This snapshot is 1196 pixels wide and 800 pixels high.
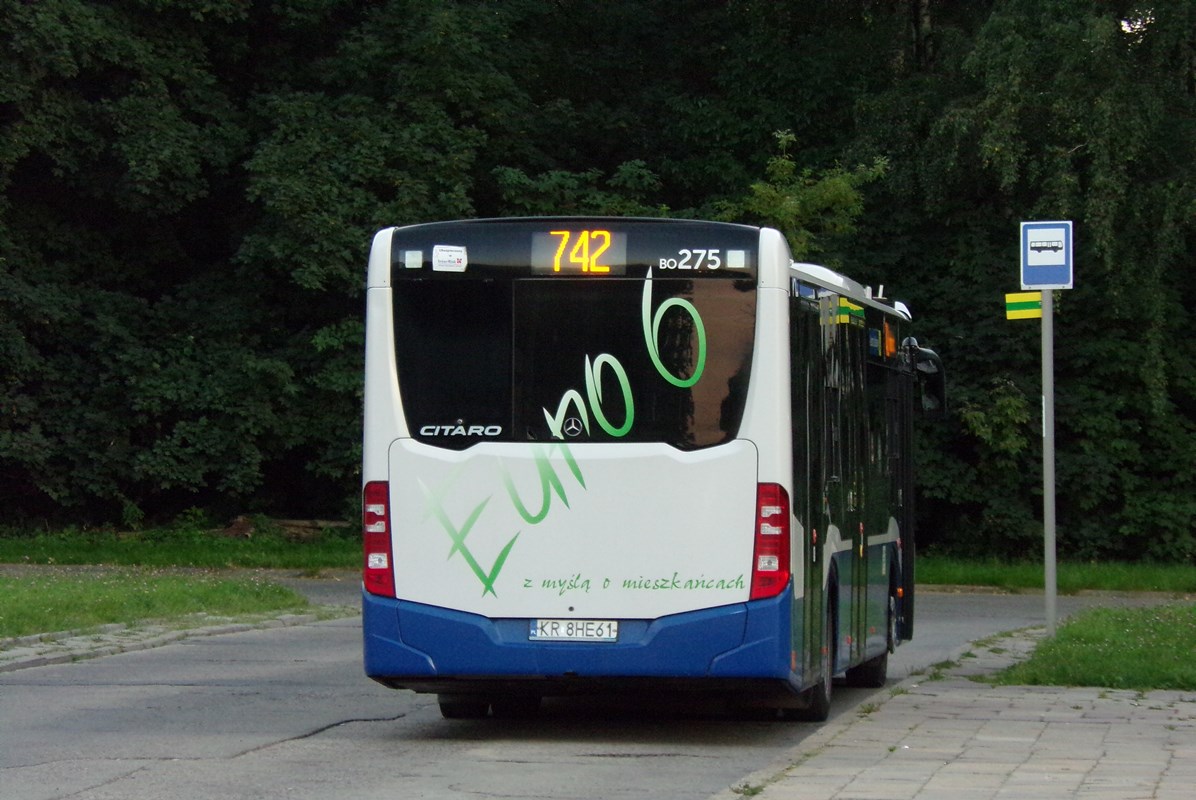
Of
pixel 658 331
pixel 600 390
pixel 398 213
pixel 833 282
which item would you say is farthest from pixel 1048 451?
pixel 398 213

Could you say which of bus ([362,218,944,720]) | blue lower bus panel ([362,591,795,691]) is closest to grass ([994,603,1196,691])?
bus ([362,218,944,720])

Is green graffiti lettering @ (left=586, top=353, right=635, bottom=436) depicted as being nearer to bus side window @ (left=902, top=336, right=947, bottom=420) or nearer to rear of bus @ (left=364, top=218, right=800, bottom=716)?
rear of bus @ (left=364, top=218, right=800, bottom=716)

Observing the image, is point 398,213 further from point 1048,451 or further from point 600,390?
point 600,390

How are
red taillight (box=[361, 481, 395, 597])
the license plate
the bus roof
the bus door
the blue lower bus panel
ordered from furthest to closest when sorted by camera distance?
the bus roof, the bus door, red taillight (box=[361, 481, 395, 597]), the license plate, the blue lower bus panel

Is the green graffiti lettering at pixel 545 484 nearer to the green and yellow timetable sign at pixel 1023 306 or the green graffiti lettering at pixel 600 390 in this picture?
the green graffiti lettering at pixel 600 390

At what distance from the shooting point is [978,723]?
12.2 m

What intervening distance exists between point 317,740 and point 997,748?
3774mm

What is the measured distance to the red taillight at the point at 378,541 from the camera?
37.4ft

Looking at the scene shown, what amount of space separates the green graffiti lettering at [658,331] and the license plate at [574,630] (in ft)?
4.58

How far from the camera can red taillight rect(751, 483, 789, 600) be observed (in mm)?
11078

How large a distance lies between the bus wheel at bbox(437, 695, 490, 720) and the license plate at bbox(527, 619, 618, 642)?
5.34ft

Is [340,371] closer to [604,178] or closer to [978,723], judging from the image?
[604,178]

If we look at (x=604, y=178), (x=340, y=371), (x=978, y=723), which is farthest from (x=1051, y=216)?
(x=978, y=723)

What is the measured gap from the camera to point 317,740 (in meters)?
11.4
